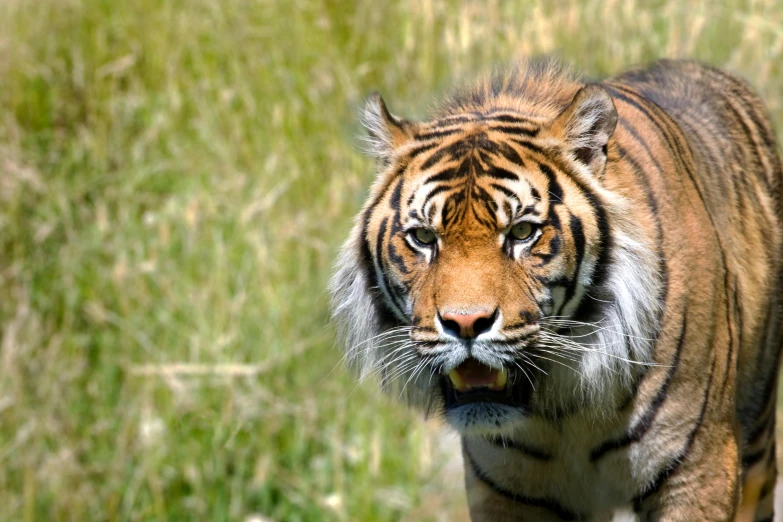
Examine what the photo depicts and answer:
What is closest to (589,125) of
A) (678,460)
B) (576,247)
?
(576,247)

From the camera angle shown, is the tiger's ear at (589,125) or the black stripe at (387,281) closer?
the tiger's ear at (589,125)

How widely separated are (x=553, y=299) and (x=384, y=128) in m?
0.74

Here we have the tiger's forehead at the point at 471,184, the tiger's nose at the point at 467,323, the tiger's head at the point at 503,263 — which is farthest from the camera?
the tiger's forehead at the point at 471,184

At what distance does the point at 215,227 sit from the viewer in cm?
609

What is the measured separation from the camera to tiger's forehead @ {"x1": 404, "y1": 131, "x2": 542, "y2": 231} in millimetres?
2746

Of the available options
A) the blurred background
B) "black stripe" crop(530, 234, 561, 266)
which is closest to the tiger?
"black stripe" crop(530, 234, 561, 266)

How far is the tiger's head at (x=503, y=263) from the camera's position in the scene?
264 cm

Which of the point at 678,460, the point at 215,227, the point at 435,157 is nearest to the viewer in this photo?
the point at 678,460

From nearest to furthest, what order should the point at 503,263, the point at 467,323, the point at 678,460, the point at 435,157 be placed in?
the point at 467,323
the point at 503,263
the point at 678,460
the point at 435,157

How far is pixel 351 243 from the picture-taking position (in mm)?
3102

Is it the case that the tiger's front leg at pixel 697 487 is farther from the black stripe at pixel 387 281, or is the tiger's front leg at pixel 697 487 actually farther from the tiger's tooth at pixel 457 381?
the black stripe at pixel 387 281

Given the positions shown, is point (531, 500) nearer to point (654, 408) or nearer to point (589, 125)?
point (654, 408)

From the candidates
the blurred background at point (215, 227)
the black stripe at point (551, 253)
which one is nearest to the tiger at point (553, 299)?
the black stripe at point (551, 253)

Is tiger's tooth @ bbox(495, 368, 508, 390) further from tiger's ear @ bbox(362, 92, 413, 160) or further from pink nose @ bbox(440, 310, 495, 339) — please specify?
tiger's ear @ bbox(362, 92, 413, 160)
